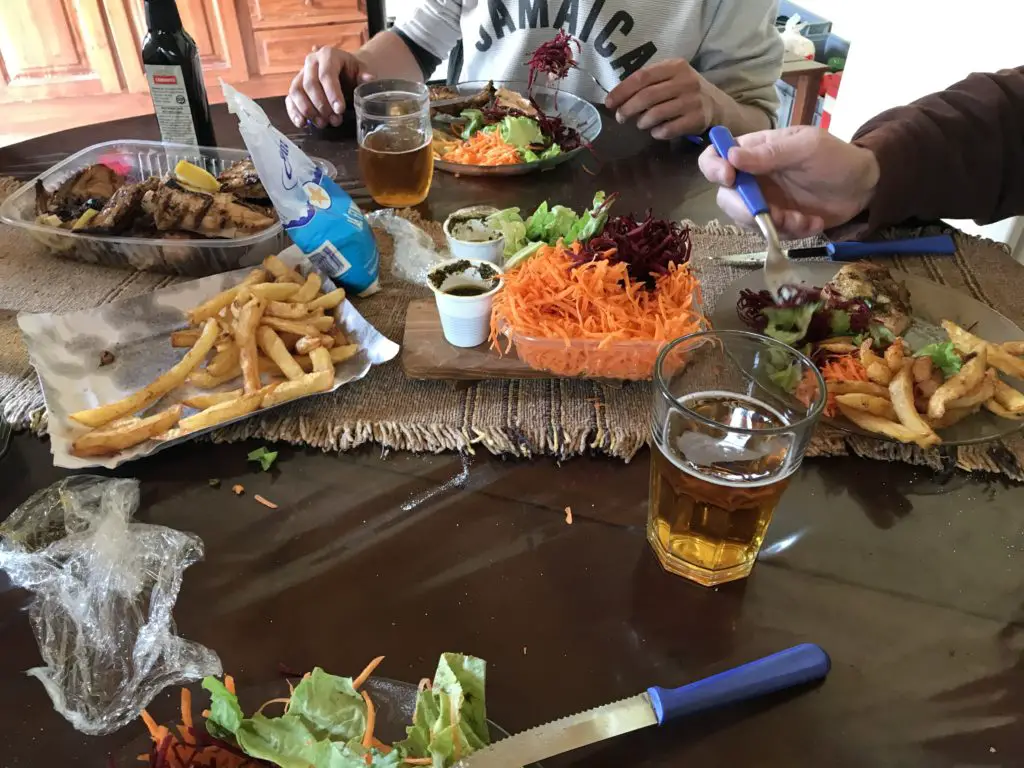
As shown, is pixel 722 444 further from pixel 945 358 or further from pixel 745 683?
pixel 945 358

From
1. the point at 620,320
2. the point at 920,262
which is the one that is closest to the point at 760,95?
the point at 920,262

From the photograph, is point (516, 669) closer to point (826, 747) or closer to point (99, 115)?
point (826, 747)

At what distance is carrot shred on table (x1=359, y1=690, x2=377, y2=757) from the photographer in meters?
0.58

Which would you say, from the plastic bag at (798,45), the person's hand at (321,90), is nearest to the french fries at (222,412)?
the person's hand at (321,90)

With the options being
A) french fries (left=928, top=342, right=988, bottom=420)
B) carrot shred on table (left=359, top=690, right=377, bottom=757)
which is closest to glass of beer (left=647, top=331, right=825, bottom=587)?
french fries (left=928, top=342, right=988, bottom=420)

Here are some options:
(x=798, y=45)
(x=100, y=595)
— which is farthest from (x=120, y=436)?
(x=798, y=45)

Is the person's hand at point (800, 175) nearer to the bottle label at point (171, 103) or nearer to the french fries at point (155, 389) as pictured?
the french fries at point (155, 389)

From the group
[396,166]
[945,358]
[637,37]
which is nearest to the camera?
[945,358]

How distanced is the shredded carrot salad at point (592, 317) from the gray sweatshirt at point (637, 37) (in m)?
1.07

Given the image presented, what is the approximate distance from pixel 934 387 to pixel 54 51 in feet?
15.6

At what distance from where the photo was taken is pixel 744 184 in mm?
1282

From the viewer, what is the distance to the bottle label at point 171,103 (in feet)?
4.61

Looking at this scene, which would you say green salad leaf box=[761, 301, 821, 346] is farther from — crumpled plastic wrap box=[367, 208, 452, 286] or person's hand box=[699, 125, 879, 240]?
crumpled plastic wrap box=[367, 208, 452, 286]

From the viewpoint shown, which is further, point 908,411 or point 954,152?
point 954,152
